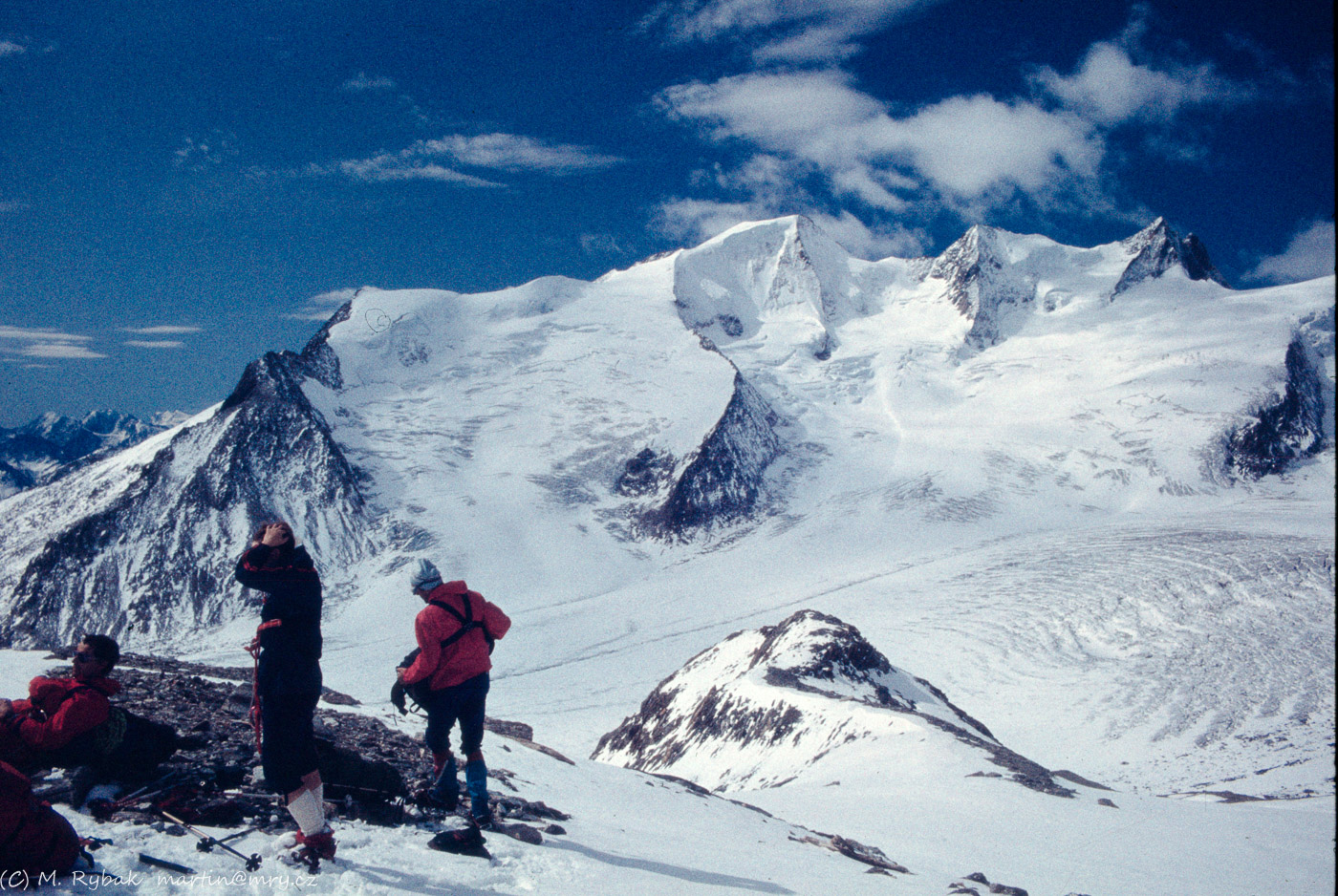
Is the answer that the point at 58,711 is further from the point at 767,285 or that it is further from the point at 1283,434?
the point at 767,285

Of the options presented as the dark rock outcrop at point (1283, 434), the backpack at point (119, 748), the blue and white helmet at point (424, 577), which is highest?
the dark rock outcrop at point (1283, 434)

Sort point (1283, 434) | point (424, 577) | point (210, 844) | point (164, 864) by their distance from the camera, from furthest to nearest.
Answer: point (1283, 434), point (424, 577), point (210, 844), point (164, 864)

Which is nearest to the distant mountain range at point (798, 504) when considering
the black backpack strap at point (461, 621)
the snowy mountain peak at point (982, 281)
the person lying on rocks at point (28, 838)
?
the snowy mountain peak at point (982, 281)

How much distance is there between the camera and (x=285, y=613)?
6.31 metres

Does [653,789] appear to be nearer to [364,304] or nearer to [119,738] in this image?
[119,738]

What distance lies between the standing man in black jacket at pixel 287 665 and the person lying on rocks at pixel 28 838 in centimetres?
129

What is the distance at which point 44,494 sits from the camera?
296 ft

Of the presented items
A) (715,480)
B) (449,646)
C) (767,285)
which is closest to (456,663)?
(449,646)

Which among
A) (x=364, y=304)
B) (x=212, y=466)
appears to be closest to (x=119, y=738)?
(x=212, y=466)

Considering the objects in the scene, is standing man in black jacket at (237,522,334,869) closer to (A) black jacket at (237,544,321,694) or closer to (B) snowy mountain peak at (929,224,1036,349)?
(A) black jacket at (237,544,321,694)

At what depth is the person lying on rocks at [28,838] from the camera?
4977mm

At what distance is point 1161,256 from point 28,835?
608 ft

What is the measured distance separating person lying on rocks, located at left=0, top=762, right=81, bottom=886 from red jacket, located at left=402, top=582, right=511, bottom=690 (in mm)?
2738

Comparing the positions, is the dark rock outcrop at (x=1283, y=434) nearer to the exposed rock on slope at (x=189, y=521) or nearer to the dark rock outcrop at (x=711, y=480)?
the dark rock outcrop at (x=711, y=480)
